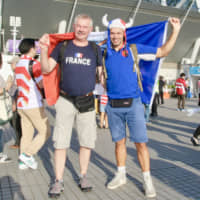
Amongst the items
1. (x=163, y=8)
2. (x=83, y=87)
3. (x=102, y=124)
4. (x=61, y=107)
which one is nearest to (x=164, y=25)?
(x=83, y=87)

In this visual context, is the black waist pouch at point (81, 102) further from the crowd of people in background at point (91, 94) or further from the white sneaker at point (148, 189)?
the white sneaker at point (148, 189)

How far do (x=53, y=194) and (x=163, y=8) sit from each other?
80.6 ft

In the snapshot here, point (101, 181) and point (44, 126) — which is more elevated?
point (44, 126)

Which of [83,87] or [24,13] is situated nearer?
[83,87]

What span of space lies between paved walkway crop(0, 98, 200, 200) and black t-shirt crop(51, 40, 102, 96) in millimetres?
1242

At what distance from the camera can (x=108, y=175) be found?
411cm

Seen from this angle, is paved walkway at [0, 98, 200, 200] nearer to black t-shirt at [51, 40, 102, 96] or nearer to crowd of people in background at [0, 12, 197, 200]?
crowd of people in background at [0, 12, 197, 200]

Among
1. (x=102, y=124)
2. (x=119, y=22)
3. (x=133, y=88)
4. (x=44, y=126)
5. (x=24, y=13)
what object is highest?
(x=24, y=13)

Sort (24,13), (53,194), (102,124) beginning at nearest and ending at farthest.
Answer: (53,194) → (102,124) → (24,13)

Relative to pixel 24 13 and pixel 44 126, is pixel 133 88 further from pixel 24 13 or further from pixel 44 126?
pixel 24 13

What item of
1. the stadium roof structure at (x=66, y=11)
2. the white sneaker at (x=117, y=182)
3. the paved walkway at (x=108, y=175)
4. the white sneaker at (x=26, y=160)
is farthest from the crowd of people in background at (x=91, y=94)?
the stadium roof structure at (x=66, y=11)

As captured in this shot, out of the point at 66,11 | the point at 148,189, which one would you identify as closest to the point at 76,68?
the point at 148,189

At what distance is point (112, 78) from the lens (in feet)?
11.2

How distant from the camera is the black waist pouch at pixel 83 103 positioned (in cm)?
333
